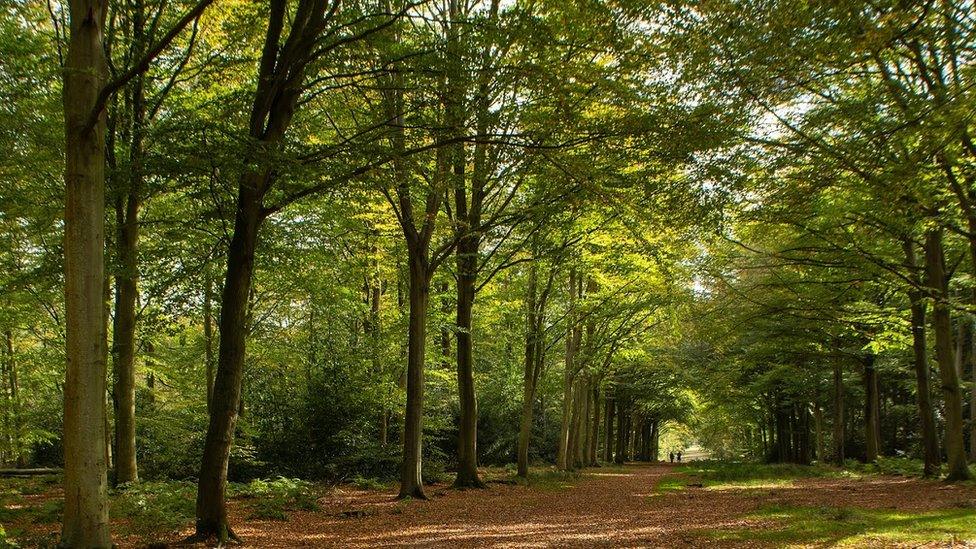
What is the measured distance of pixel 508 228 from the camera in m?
16.6

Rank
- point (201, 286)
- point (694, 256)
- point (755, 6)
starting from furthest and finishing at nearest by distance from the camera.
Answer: point (694, 256) → point (201, 286) → point (755, 6)

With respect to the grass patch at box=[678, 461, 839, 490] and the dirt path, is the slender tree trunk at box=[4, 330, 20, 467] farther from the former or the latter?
the grass patch at box=[678, 461, 839, 490]

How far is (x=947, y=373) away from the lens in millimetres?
14734

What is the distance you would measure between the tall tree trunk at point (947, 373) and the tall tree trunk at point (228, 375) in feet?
46.8

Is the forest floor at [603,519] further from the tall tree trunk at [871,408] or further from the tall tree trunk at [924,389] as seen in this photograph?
the tall tree trunk at [871,408]

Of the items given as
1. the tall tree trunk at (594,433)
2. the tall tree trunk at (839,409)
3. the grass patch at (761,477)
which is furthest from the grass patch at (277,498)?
the tall tree trunk at (839,409)

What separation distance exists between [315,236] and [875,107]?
37.1ft

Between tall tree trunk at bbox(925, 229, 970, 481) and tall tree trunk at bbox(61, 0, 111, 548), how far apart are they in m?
15.8

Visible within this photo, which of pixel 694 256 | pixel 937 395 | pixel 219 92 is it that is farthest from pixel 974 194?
pixel 937 395

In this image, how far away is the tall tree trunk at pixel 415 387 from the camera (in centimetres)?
1358

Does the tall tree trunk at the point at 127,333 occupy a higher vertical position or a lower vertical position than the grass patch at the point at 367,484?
higher

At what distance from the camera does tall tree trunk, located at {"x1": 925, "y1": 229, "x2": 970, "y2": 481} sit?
14.0 m

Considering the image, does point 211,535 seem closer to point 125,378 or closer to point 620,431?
point 125,378

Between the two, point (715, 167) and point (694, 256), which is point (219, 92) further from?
point (694, 256)
